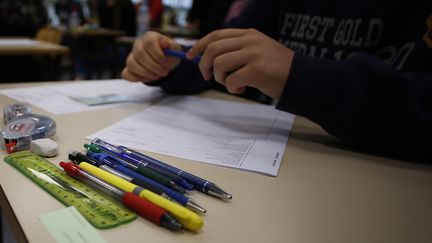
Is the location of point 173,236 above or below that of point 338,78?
below

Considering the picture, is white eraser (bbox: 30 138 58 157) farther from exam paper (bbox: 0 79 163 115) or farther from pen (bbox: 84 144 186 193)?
exam paper (bbox: 0 79 163 115)

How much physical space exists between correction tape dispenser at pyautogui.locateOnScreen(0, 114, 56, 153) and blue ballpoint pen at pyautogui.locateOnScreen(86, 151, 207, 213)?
88 millimetres

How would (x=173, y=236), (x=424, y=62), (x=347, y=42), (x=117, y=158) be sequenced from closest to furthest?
(x=173, y=236)
(x=117, y=158)
(x=424, y=62)
(x=347, y=42)

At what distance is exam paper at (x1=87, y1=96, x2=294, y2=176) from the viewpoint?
44cm

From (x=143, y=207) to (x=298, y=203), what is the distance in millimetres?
162

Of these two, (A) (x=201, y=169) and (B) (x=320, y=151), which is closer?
(A) (x=201, y=169)

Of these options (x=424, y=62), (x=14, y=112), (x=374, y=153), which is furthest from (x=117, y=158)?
(x=424, y=62)

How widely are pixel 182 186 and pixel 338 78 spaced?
296 millimetres

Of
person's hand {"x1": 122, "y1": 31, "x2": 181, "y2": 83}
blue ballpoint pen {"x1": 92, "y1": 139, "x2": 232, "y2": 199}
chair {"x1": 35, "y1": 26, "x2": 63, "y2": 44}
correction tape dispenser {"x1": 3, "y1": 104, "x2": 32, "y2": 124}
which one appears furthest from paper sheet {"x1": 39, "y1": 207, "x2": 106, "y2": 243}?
chair {"x1": 35, "y1": 26, "x2": 63, "y2": 44}

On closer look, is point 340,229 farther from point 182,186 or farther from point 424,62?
point 424,62

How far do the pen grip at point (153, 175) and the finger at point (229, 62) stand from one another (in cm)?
23

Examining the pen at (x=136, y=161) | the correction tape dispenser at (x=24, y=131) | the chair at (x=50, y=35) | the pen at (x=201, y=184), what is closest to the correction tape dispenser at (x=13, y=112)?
the correction tape dispenser at (x=24, y=131)

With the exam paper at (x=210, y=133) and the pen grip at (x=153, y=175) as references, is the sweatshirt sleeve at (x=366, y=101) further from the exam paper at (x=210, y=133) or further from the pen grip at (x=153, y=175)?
the pen grip at (x=153, y=175)

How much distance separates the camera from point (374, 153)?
52 centimetres
